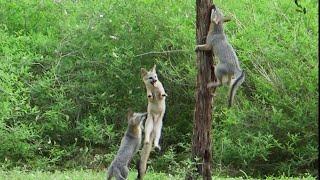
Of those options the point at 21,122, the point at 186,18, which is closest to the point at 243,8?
the point at 186,18

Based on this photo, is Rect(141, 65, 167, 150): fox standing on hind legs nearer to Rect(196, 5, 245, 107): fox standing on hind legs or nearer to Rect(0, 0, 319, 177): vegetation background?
Rect(196, 5, 245, 107): fox standing on hind legs

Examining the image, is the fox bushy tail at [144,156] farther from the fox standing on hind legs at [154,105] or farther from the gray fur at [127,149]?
the gray fur at [127,149]

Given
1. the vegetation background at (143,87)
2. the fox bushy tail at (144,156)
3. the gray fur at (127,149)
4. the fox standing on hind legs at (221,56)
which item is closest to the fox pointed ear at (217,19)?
the fox standing on hind legs at (221,56)

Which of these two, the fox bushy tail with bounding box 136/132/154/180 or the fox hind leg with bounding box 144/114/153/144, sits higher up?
the fox hind leg with bounding box 144/114/153/144

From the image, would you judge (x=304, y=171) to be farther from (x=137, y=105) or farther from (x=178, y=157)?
(x=137, y=105)

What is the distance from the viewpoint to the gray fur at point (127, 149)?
319 inches

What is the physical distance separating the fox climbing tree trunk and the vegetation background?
2.76m

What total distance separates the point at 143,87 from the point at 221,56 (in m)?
4.69

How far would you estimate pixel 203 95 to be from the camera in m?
8.24

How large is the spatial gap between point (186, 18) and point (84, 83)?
6.47 ft

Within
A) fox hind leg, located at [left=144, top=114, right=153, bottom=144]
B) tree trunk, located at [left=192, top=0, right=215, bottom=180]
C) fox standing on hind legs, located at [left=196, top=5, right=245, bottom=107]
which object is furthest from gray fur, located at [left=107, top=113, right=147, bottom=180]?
fox standing on hind legs, located at [left=196, top=5, right=245, bottom=107]

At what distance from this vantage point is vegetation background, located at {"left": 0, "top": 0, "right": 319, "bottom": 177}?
37.7 feet

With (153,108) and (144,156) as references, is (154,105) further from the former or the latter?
(144,156)

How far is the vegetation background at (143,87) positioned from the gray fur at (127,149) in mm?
2915
